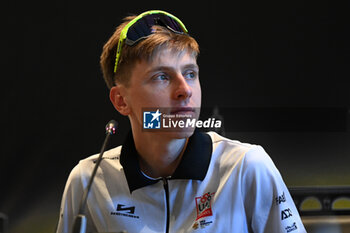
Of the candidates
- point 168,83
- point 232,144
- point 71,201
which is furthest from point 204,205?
point 71,201

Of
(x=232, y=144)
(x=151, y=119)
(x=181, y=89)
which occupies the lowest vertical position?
(x=232, y=144)

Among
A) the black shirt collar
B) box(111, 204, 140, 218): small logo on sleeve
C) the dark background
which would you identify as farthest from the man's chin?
the dark background

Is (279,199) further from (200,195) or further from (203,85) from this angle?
(203,85)

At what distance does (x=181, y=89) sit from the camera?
157 cm

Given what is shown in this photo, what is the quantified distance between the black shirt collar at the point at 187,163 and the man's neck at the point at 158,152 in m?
0.03

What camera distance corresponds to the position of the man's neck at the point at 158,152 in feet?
5.49

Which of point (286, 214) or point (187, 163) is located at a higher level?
point (187, 163)

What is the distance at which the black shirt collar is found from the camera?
1.63m

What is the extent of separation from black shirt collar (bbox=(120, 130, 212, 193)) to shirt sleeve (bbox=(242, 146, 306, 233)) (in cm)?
17

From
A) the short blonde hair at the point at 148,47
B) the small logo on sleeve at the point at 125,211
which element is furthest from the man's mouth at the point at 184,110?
the small logo on sleeve at the point at 125,211

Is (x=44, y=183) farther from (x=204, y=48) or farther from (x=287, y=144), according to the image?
(x=287, y=144)

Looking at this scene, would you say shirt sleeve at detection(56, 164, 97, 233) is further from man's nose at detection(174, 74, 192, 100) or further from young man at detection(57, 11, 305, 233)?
man's nose at detection(174, 74, 192, 100)

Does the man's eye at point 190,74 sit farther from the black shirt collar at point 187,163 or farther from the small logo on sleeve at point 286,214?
the small logo on sleeve at point 286,214

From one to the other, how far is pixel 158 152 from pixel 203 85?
2.50 ft
